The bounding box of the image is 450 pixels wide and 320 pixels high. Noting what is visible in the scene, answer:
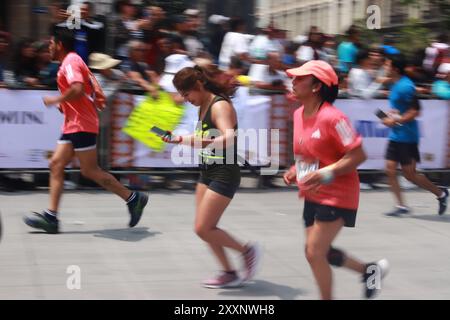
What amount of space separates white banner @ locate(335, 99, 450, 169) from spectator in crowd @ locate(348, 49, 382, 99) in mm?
138

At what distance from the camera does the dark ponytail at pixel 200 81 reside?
6.00 meters

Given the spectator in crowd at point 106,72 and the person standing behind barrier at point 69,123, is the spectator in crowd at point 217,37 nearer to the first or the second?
the spectator in crowd at point 106,72

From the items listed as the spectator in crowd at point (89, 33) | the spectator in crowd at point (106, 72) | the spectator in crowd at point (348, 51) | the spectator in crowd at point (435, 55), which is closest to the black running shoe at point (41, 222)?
the spectator in crowd at point (106, 72)

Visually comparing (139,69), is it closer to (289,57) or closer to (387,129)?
(289,57)

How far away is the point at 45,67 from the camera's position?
33.3 ft

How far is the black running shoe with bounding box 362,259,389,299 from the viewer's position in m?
5.64

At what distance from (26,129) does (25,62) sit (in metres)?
1.02

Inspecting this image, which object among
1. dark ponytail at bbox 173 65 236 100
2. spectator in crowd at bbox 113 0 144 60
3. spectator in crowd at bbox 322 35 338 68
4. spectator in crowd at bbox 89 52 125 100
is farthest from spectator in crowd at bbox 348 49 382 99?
dark ponytail at bbox 173 65 236 100

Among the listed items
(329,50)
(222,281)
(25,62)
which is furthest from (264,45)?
(222,281)

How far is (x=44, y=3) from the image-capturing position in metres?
15.2
